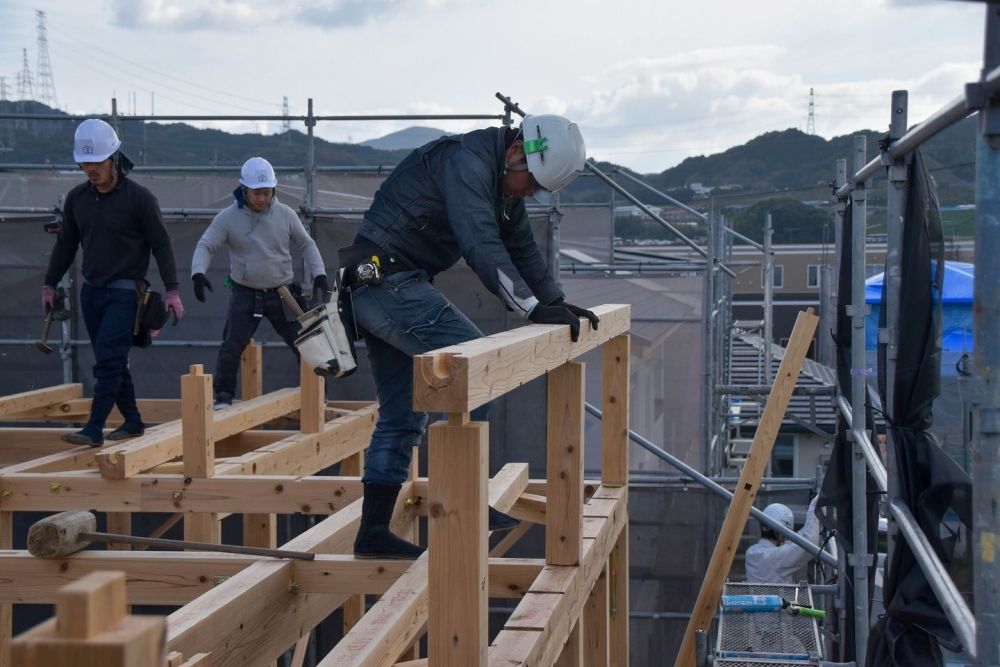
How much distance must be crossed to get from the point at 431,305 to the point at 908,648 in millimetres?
1955

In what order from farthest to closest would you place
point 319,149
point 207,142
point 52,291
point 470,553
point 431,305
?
point 207,142, point 319,149, point 52,291, point 431,305, point 470,553

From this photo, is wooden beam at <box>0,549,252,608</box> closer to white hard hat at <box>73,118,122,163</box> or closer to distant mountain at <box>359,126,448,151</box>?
white hard hat at <box>73,118,122,163</box>

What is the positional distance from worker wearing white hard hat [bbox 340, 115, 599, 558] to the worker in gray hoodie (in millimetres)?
3538

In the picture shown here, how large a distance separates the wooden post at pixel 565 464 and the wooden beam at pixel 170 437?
259 centimetres

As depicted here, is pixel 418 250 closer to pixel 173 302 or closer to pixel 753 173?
pixel 173 302

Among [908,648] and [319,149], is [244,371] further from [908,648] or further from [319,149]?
[319,149]

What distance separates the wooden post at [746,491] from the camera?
6570 millimetres

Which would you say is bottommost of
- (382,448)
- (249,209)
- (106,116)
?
(382,448)

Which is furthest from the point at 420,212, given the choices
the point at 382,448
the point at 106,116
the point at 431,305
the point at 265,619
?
the point at 106,116

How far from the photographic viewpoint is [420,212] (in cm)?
410

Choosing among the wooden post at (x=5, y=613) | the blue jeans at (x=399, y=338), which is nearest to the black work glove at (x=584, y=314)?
the blue jeans at (x=399, y=338)

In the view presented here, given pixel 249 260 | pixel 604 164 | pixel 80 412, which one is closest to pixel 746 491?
pixel 249 260

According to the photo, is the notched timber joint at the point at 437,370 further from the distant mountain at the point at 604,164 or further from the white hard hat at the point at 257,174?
the white hard hat at the point at 257,174

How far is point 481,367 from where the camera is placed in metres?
2.60
